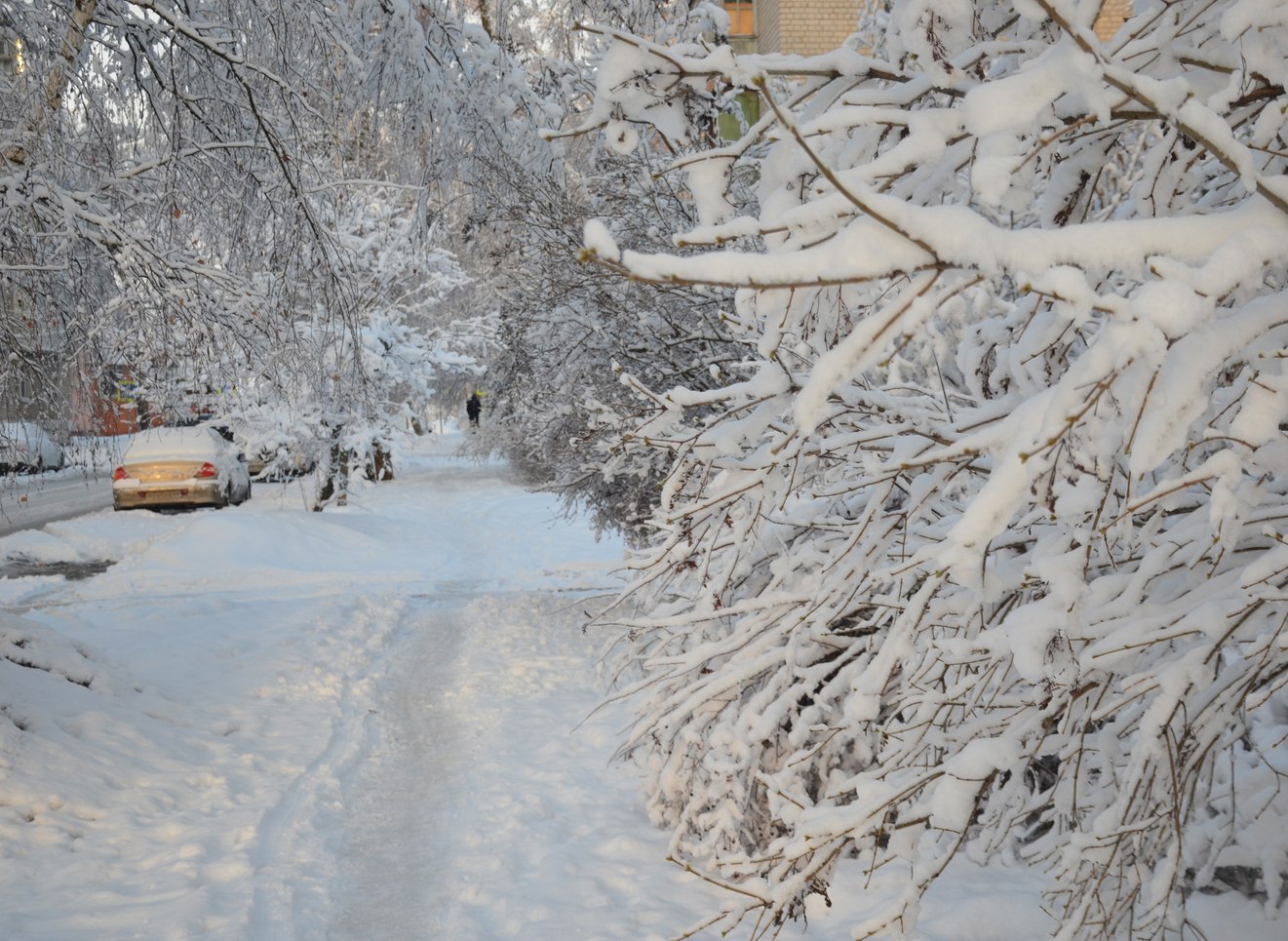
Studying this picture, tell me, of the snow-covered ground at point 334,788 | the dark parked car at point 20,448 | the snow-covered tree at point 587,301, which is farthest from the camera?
the snow-covered tree at point 587,301

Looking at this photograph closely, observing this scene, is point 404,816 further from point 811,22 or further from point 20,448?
point 811,22

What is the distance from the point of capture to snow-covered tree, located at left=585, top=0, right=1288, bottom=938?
1584 millimetres

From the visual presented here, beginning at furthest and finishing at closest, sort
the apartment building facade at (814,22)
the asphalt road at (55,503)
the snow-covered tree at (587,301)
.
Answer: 1. the asphalt road at (55,503)
2. the apartment building facade at (814,22)
3. the snow-covered tree at (587,301)

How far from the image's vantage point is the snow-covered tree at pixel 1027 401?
1.58 m

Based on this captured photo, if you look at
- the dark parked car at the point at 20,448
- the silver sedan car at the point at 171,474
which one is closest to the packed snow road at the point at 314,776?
the dark parked car at the point at 20,448

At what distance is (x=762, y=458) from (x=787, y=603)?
91 cm

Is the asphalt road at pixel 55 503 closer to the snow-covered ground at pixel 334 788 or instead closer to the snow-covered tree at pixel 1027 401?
the snow-covered ground at pixel 334 788

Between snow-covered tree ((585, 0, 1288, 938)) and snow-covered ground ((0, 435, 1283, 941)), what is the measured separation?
1733 mm

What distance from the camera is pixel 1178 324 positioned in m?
1.48

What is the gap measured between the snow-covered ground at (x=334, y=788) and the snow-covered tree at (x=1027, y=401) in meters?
1.73

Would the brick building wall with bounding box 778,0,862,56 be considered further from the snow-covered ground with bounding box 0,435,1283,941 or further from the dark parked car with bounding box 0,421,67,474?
the dark parked car with bounding box 0,421,67,474

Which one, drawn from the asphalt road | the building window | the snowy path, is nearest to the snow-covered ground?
the snowy path

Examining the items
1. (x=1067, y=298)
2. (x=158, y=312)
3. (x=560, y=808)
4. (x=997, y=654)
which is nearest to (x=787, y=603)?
(x=997, y=654)

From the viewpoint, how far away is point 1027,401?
1798 mm
